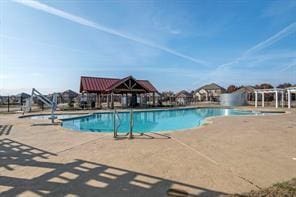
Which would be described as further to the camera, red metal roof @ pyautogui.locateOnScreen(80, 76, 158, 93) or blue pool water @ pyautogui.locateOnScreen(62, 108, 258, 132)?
red metal roof @ pyautogui.locateOnScreen(80, 76, 158, 93)

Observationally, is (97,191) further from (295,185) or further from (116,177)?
(295,185)

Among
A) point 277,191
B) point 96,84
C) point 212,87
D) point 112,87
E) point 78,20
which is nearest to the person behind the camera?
point 277,191

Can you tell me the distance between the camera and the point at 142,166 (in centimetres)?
448

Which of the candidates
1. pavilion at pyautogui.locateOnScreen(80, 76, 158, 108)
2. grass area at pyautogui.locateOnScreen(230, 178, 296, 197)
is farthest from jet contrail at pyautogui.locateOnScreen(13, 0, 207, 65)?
grass area at pyautogui.locateOnScreen(230, 178, 296, 197)

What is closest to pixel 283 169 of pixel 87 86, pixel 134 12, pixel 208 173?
pixel 208 173

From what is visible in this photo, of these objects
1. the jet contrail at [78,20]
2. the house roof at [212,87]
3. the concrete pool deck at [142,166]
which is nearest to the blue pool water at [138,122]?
the concrete pool deck at [142,166]

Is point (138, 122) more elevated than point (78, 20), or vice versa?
point (78, 20)

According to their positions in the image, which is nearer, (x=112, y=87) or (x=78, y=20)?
(x=78, y=20)

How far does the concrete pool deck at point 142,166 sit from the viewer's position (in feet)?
11.1

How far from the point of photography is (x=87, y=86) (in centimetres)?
2586

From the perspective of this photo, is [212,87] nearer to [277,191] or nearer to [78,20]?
[78,20]

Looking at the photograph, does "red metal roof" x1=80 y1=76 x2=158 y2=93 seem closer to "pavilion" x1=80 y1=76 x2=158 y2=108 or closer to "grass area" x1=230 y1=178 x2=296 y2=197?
"pavilion" x1=80 y1=76 x2=158 y2=108

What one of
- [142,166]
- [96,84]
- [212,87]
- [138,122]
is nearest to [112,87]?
[96,84]

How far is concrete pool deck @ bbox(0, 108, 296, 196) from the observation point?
339 cm
